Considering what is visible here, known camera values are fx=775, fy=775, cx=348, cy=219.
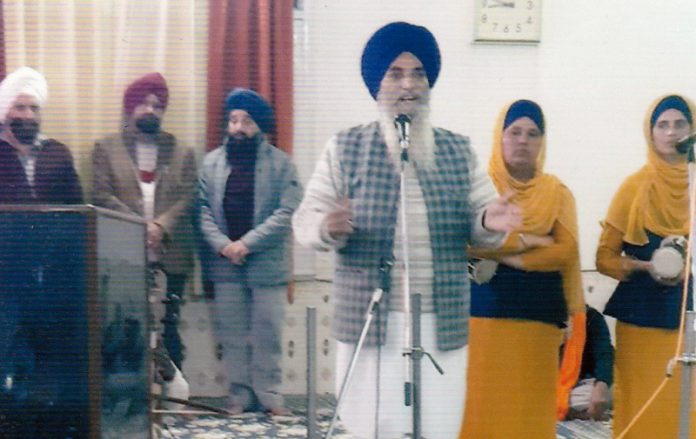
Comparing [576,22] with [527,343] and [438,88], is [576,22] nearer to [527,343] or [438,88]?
[438,88]

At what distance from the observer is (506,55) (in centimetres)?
193

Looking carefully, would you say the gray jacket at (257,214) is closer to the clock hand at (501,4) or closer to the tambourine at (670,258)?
the clock hand at (501,4)

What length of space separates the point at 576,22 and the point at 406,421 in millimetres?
1062

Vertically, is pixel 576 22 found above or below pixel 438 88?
above

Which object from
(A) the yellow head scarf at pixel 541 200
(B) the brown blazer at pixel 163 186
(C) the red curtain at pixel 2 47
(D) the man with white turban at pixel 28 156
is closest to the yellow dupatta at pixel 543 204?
(A) the yellow head scarf at pixel 541 200

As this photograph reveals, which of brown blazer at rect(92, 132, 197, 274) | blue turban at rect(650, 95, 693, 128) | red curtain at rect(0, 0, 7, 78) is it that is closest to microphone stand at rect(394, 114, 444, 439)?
brown blazer at rect(92, 132, 197, 274)

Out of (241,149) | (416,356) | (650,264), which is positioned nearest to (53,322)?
(416,356)

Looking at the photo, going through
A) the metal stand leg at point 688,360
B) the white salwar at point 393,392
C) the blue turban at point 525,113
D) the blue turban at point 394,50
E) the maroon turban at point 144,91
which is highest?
the blue turban at point 394,50

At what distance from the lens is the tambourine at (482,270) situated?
187 cm

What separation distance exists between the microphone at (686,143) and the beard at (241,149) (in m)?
1.02

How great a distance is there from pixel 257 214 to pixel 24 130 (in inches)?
23.2

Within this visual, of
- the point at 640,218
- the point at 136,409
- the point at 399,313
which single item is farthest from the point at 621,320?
the point at 136,409

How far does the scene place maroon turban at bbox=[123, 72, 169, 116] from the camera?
1.93 metres

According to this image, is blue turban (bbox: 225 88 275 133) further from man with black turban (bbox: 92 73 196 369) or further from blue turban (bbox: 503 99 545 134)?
blue turban (bbox: 503 99 545 134)
